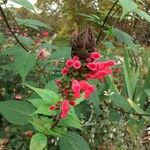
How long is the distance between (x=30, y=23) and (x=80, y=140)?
1.00 m

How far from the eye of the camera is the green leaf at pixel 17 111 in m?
2.49

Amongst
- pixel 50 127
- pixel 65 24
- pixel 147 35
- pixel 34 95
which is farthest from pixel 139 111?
pixel 147 35

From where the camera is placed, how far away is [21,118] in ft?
8.20

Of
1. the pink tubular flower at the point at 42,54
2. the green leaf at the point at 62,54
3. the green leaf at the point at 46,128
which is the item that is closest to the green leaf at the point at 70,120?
the green leaf at the point at 46,128

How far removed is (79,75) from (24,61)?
2.23ft

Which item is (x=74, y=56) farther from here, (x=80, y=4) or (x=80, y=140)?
(x=80, y=4)

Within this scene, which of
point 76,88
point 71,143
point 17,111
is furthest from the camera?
point 17,111

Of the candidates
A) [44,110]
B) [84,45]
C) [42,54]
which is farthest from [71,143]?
[42,54]

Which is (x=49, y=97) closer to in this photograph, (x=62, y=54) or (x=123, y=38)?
(x=62, y=54)

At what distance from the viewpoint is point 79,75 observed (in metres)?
2.18

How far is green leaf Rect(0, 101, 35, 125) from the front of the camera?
2490 millimetres

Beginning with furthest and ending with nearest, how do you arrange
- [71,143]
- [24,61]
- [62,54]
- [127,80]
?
[127,80], [62,54], [24,61], [71,143]

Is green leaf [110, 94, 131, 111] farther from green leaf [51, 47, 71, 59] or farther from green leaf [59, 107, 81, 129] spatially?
green leaf [59, 107, 81, 129]

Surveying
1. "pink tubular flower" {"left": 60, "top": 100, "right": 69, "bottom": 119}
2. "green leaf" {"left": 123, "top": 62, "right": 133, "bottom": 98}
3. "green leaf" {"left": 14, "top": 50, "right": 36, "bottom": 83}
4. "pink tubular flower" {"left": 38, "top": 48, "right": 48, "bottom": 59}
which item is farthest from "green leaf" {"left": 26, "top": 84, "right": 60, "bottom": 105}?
"green leaf" {"left": 123, "top": 62, "right": 133, "bottom": 98}
